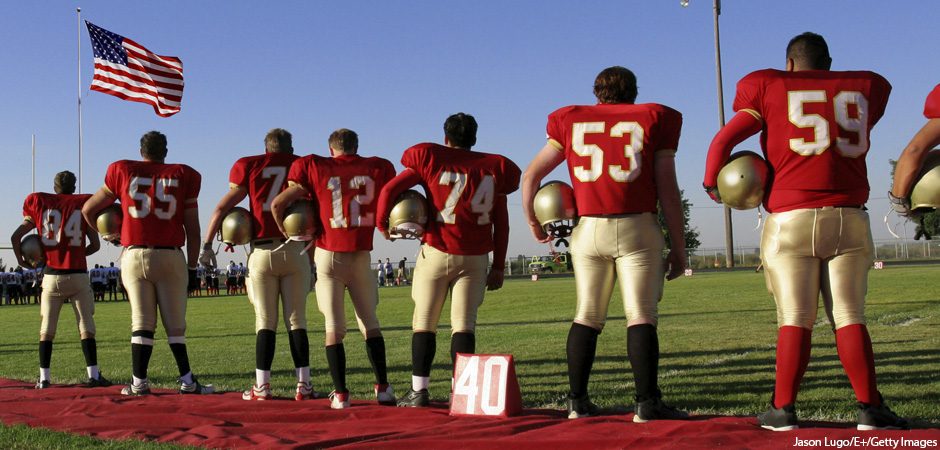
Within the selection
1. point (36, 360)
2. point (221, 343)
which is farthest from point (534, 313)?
point (36, 360)

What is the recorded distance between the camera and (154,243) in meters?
6.45

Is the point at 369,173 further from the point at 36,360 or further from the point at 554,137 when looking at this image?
the point at 36,360

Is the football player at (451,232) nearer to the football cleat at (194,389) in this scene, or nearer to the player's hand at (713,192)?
the player's hand at (713,192)

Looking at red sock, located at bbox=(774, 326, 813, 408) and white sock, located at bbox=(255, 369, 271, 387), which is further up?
red sock, located at bbox=(774, 326, 813, 408)

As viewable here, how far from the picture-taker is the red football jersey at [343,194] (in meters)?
5.69

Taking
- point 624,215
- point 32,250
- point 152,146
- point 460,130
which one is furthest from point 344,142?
point 32,250

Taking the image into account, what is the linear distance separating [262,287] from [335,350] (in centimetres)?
86

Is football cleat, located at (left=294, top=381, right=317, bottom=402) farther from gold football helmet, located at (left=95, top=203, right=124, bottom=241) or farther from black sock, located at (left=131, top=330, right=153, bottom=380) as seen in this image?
gold football helmet, located at (left=95, top=203, right=124, bottom=241)

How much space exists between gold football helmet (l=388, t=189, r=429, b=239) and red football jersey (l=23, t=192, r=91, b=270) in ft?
12.8

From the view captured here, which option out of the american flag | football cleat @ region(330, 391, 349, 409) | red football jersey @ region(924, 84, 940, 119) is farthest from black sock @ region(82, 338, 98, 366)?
the american flag

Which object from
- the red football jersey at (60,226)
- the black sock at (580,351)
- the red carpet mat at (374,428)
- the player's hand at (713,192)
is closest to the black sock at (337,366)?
the red carpet mat at (374,428)

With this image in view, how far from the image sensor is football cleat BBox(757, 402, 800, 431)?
3.94 metres

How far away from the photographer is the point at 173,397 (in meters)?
6.22

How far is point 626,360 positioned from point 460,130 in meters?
3.60
